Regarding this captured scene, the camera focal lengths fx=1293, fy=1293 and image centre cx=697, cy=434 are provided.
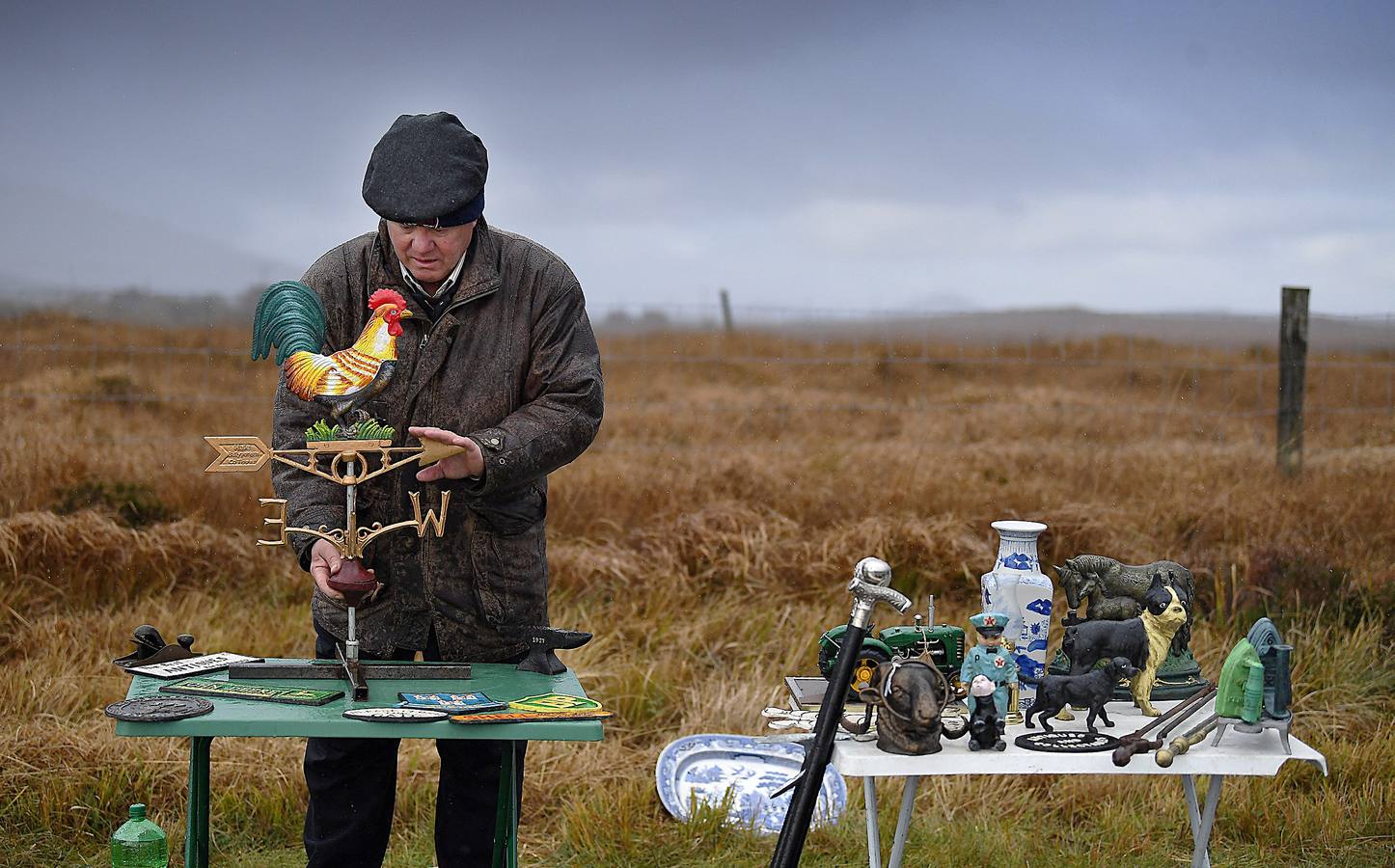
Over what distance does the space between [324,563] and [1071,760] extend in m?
1.75

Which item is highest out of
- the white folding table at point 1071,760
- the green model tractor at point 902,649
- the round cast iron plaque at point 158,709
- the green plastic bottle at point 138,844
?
the green model tractor at point 902,649

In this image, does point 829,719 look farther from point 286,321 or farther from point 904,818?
point 286,321

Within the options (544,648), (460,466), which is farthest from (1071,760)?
(460,466)

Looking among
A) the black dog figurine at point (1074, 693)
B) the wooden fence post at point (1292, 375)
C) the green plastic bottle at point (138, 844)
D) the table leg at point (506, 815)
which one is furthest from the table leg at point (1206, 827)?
the wooden fence post at point (1292, 375)

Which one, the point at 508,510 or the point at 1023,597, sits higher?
the point at 508,510

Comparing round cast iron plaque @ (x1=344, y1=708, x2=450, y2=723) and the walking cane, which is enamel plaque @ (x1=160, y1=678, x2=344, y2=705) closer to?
round cast iron plaque @ (x1=344, y1=708, x2=450, y2=723)

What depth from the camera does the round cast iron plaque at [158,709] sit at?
2.63 m

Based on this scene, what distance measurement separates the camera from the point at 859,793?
4.79 m

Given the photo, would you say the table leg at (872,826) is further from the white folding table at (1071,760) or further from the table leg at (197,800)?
the table leg at (197,800)

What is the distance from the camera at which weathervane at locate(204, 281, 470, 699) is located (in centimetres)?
292

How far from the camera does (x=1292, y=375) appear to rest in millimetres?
7906

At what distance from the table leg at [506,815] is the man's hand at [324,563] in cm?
55

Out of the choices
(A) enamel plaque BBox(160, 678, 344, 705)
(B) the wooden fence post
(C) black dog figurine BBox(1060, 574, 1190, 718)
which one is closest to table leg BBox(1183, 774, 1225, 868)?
(C) black dog figurine BBox(1060, 574, 1190, 718)

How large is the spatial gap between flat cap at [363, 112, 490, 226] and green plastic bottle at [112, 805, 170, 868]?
1614 millimetres
